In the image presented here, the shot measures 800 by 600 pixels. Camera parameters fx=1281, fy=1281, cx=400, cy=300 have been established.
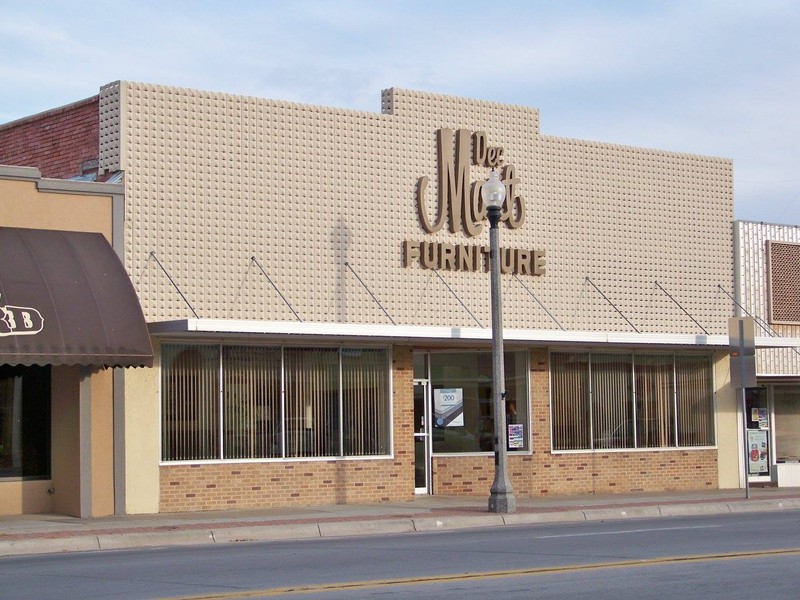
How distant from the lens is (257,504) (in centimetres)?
2297

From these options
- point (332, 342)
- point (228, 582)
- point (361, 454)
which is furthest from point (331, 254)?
point (228, 582)

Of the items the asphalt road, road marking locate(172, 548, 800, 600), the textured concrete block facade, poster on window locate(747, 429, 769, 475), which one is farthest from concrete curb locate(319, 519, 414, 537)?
poster on window locate(747, 429, 769, 475)

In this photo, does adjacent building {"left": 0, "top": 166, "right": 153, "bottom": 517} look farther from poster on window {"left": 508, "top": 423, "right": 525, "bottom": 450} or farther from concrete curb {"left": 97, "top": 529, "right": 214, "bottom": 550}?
poster on window {"left": 508, "top": 423, "right": 525, "bottom": 450}

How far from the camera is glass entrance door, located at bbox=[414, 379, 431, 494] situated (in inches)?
1033

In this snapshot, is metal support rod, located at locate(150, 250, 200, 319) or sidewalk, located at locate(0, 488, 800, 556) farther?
metal support rod, located at locate(150, 250, 200, 319)

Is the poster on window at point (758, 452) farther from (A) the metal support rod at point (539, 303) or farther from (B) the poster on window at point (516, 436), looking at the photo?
(B) the poster on window at point (516, 436)

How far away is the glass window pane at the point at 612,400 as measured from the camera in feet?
92.5

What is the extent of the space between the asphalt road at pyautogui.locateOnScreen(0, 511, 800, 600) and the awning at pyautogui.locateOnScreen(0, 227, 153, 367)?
3.79 m

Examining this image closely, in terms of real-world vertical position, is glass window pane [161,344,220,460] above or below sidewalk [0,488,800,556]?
above

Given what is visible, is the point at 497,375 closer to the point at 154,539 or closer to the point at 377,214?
the point at 377,214

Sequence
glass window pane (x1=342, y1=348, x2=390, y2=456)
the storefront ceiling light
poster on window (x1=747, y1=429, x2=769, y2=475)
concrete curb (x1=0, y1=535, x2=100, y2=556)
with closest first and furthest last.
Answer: concrete curb (x1=0, y1=535, x2=100, y2=556), the storefront ceiling light, glass window pane (x1=342, y1=348, x2=390, y2=456), poster on window (x1=747, y1=429, x2=769, y2=475)

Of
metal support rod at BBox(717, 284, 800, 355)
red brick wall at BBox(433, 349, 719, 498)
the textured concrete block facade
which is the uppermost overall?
the textured concrete block facade

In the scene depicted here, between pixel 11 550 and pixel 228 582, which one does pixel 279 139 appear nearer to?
pixel 11 550

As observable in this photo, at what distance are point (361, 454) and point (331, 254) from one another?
12.7 feet
